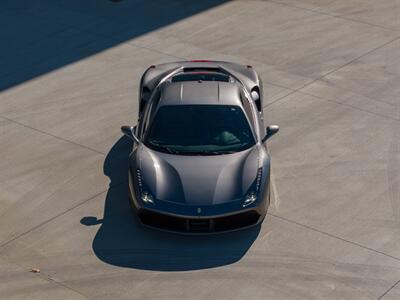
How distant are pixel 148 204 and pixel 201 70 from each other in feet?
10.2

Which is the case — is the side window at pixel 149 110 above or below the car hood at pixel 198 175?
above

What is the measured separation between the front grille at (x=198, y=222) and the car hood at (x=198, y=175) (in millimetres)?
197

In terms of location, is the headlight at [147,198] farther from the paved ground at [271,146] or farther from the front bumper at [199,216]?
the paved ground at [271,146]

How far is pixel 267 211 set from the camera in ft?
37.1

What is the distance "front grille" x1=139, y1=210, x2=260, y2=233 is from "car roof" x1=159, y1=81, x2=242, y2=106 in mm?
1796

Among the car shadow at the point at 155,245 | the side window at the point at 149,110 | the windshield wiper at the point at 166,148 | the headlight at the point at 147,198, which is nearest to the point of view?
the car shadow at the point at 155,245

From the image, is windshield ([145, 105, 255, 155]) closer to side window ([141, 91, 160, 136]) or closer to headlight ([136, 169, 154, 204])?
side window ([141, 91, 160, 136])

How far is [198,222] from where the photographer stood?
10.5m

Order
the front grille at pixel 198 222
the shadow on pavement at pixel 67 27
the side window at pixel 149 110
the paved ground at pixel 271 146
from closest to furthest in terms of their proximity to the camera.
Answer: the paved ground at pixel 271 146 < the front grille at pixel 198 222 < the side window at pixel 149 110 < the shadow on pavement at pixel 67 27

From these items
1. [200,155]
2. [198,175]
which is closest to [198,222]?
[198,175]

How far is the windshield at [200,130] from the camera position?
1132 centimetres

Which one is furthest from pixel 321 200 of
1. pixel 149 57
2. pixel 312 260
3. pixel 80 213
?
pixel 149 57

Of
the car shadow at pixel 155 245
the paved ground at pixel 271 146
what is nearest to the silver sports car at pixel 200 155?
the car shadow at pixel 155 245

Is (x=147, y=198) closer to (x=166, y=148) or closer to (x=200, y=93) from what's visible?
(x=166, y=148)
